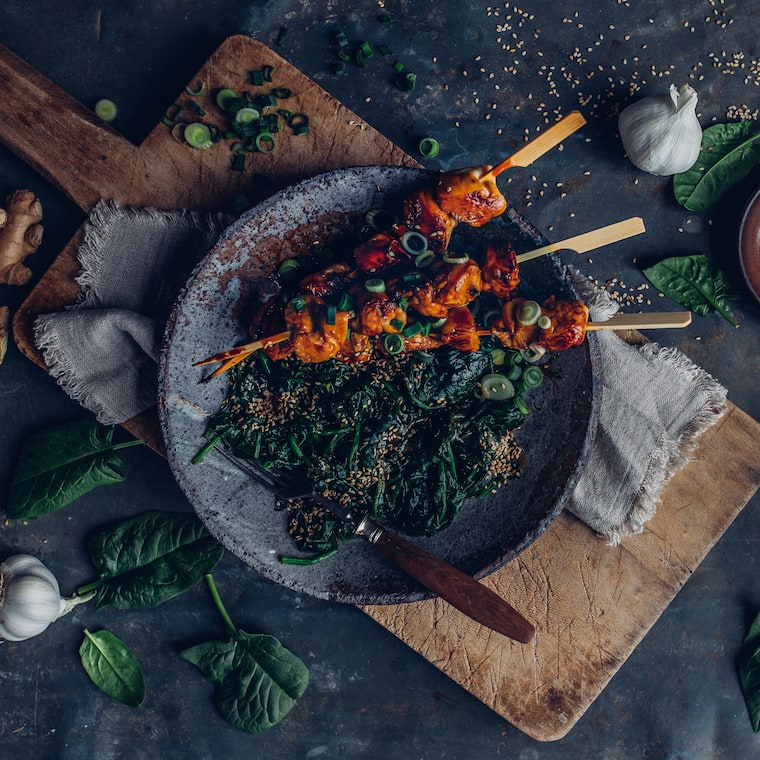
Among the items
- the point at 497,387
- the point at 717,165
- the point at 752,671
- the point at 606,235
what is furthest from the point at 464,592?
the point at 717,165

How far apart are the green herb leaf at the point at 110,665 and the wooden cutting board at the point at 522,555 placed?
4.30ft

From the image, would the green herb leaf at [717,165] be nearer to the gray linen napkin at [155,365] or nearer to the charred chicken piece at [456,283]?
the gray linen napkin at [155,365]

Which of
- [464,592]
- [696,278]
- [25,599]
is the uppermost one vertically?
[696,278]

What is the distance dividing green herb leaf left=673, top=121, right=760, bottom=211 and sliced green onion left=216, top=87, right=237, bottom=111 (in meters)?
2.52

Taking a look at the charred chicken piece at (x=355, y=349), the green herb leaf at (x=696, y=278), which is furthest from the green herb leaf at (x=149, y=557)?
the green herb leaf at (x=696, y=278)

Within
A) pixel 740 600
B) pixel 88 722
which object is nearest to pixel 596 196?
pixel 740 600

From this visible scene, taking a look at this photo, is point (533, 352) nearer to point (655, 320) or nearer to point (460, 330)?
point (460, 330)

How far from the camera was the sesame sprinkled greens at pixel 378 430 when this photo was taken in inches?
141

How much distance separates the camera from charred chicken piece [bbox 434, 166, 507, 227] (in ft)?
10.2

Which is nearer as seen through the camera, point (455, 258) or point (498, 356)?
point (455, 258)

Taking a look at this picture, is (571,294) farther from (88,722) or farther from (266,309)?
(88,722)

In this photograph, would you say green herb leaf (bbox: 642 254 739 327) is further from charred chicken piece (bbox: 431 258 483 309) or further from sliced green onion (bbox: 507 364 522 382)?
charred chicken piece (bbox: 431 258 483 309)

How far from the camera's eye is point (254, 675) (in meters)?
4.17

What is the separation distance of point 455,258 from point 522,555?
181 cm
